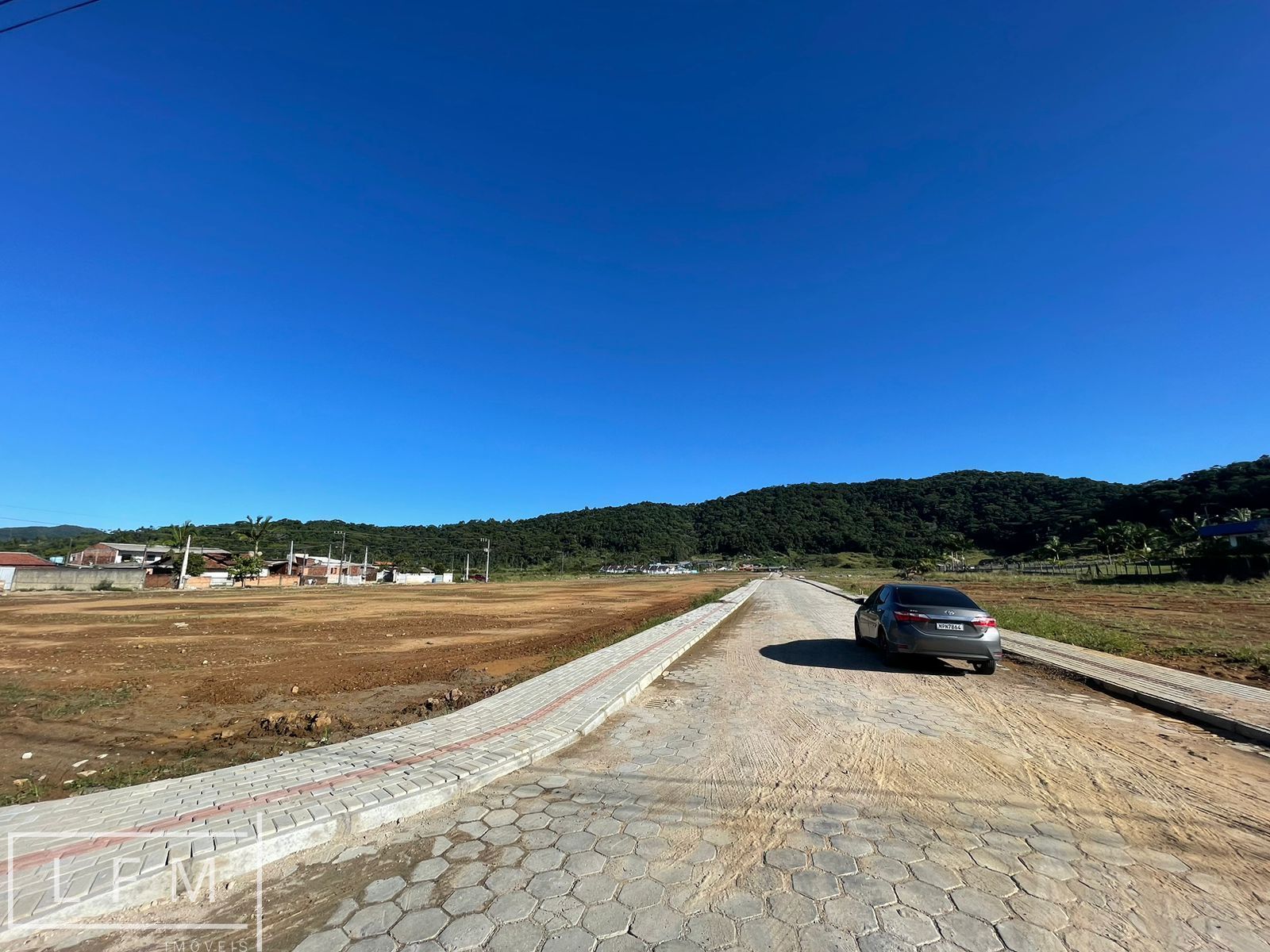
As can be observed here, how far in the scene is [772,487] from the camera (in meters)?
184

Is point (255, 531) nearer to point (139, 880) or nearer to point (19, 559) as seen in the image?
point (19, 559)

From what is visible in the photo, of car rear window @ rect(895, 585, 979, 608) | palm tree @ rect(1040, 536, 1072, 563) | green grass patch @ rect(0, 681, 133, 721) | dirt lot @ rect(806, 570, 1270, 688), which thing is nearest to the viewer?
green grass patch @ rect(0, 681, 133, 721)

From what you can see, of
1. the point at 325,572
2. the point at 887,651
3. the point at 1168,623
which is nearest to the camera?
the point at 887,651

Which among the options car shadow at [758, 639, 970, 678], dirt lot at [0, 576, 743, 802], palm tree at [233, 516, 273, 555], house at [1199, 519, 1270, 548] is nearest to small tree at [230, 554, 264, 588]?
palm tree at [233, 516, 273, 555]

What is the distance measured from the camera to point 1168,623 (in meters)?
18.4

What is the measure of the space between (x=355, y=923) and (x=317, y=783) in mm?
2036

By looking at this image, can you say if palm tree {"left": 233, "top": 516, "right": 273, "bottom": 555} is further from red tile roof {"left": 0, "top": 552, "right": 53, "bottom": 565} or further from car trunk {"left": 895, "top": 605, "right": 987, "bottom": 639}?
car trunk {"left": 895, "top": 605, "right": 987, "bottom": 639}

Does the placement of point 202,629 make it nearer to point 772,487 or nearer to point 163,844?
point 163,844

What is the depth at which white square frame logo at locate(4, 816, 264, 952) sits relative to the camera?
Answer: 2750 millimetres

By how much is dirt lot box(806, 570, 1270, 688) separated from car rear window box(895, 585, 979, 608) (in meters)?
4.10

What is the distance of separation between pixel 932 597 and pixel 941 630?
89 centimetres

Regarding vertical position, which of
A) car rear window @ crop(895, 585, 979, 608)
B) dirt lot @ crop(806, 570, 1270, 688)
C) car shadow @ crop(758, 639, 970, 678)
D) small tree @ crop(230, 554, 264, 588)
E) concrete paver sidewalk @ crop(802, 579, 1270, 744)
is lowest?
dirt lot @ crop(806, 570, 1270, 688)

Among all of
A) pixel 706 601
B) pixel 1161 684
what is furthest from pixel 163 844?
pixel 706 601

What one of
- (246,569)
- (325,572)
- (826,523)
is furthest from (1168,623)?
(826,523)
